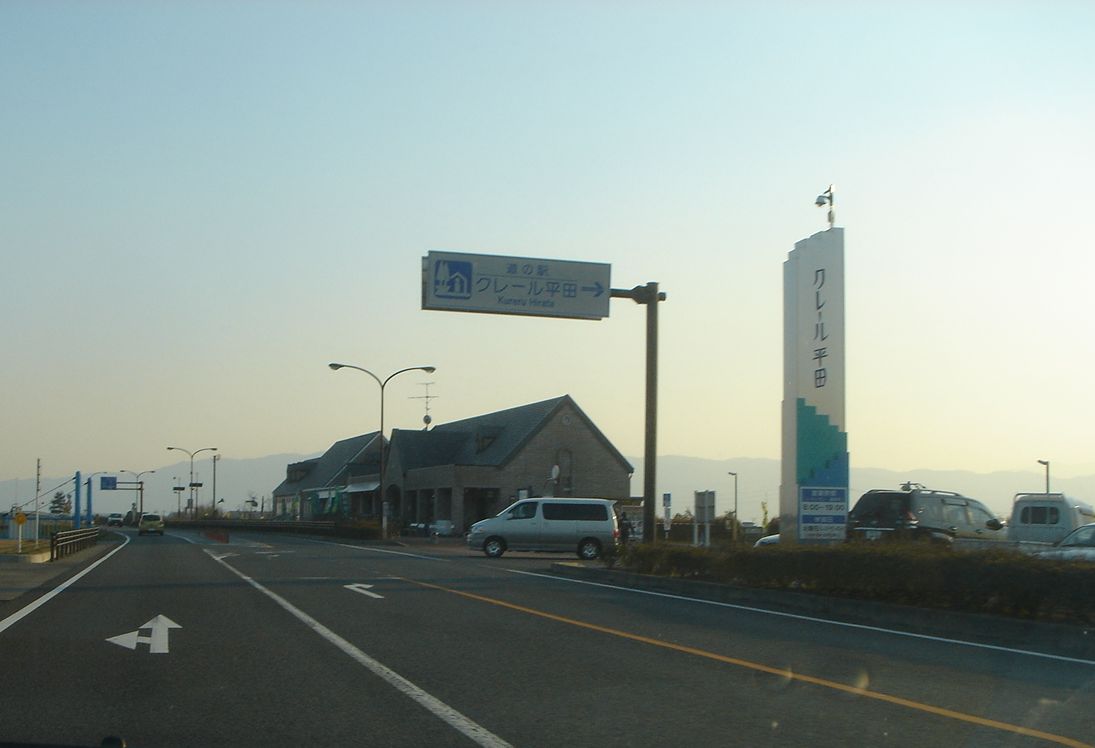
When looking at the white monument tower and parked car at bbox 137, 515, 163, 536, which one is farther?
→ parked car at bbox 137, 515, 163, 536

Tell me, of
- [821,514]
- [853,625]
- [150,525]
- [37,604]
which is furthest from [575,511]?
[150,525]

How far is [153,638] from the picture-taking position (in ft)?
42.9

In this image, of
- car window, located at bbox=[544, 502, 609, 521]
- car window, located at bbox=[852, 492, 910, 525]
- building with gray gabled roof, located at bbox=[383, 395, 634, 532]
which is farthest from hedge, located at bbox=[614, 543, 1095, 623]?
building with gray gabled roof, located at bbox=[383, 395, 634, 532]

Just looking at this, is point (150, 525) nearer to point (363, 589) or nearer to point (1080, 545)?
point (363, 589)

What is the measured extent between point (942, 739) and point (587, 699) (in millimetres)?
2812

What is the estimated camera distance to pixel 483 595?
63.1ft

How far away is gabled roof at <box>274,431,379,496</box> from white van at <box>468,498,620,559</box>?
2041 inches

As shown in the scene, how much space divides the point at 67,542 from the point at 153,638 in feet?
83.6

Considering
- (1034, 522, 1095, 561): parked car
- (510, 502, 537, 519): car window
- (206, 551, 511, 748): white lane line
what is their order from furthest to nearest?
(510, 502, 537, 519): car window → (1034, 522, 1095, 561): parked car → (206, 551, 511, 748): white lane line

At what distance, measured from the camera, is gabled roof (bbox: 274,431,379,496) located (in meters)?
91.8

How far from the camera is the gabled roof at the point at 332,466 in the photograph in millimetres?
91812

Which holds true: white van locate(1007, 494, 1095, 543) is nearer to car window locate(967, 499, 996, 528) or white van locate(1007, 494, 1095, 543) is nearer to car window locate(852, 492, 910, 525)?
car window locate(967, 499, 996, 528)

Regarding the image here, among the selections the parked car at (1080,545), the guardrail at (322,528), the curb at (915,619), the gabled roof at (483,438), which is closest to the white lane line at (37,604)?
the curb at (915,619)

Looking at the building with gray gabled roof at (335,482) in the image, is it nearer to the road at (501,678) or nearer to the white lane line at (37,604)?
the white lane line at (37,604)
